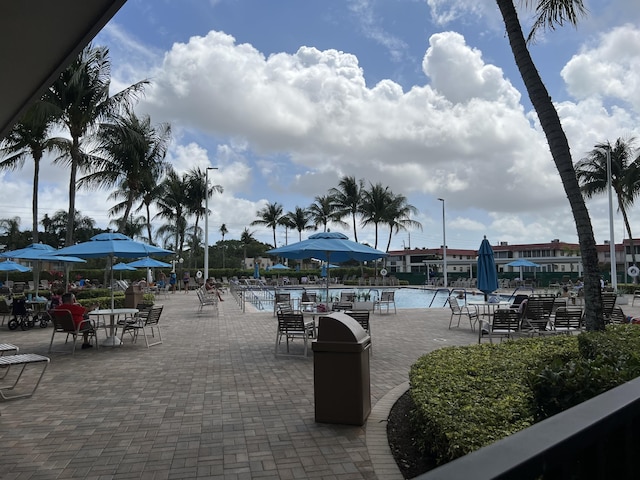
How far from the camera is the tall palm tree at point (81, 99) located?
53.3ft

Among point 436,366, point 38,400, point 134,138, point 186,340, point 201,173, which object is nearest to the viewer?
point 436,366

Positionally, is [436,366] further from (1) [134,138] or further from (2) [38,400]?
(1) [134,138]

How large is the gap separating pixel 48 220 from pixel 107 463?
6343 cm

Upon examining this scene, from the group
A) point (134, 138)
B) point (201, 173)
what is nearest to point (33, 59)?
point (134, 138)

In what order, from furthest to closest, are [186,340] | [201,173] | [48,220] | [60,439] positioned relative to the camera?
[48,220] < [201,173] < [186,340] < [60,439]

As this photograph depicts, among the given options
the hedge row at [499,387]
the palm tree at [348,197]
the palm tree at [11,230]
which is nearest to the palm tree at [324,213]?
the palm tree at [348,197]

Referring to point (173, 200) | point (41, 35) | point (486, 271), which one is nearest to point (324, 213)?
point (173, 200)

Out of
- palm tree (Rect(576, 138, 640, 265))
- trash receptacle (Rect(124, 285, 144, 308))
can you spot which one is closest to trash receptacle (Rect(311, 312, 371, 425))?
trash receptacle (Rect(124, 285, 144, 308))

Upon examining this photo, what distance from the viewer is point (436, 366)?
525cm

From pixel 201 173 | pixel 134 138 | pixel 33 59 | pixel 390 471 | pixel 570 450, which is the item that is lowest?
pixel 390 471

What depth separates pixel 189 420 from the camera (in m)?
4.86

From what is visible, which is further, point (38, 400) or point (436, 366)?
point (38, 400)

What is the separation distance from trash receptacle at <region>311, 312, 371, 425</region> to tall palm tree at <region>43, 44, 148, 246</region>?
15.0 meters

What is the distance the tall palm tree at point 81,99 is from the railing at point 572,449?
17.8 m
